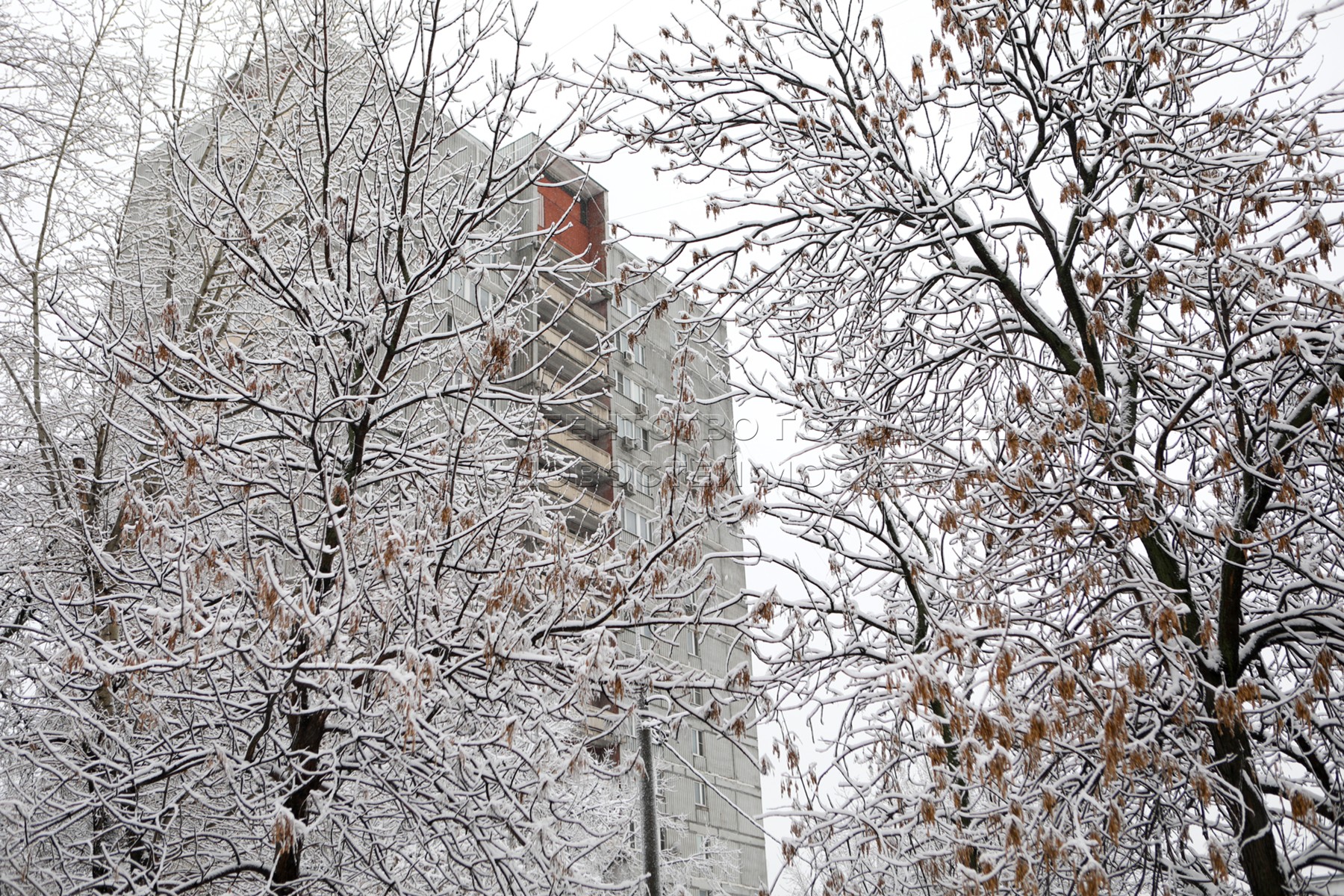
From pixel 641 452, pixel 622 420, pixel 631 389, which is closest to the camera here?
pixel 622 420

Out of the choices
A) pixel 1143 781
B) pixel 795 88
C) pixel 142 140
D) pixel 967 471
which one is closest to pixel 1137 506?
pixel 967 471

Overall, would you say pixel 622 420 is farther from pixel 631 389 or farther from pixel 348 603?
pixel 348 603

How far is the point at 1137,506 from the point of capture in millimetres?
5121

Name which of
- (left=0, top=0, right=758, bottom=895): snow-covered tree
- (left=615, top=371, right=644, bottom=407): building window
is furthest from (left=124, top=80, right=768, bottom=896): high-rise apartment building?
(left=0, top=0, right=758, bottom=895): snow-covered tree

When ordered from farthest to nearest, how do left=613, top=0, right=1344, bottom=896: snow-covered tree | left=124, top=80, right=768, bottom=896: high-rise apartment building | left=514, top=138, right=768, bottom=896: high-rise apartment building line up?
left=514, top=138, right=768, bottom=896: high-rise apartment building < left=124, top=80, right=768, bottom=896: high-rise apartment building < left=613, top=0, right=1344, bottom=896: snow-covered tree

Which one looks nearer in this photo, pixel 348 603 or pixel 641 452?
pixel 348 603

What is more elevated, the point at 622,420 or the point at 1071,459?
the point at 622,420

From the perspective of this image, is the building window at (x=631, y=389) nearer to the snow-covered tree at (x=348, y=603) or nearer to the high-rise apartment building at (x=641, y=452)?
the high-rise apartment building at (x=641, y=452)

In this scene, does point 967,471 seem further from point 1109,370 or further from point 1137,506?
point 1109,370

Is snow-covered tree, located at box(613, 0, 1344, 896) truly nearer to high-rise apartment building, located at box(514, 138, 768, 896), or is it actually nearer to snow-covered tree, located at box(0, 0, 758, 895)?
snow-covered tree, located at box(0, 0, 758, 895)

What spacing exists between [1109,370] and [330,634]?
4.54 metres

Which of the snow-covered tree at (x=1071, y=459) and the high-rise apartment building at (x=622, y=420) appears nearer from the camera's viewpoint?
the snow-covered tree at (x=1071, y=459)

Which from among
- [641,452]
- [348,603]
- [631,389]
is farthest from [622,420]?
[348,603]

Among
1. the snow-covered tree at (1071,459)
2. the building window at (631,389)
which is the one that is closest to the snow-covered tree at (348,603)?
the snow-covered tree at (1071,459)
